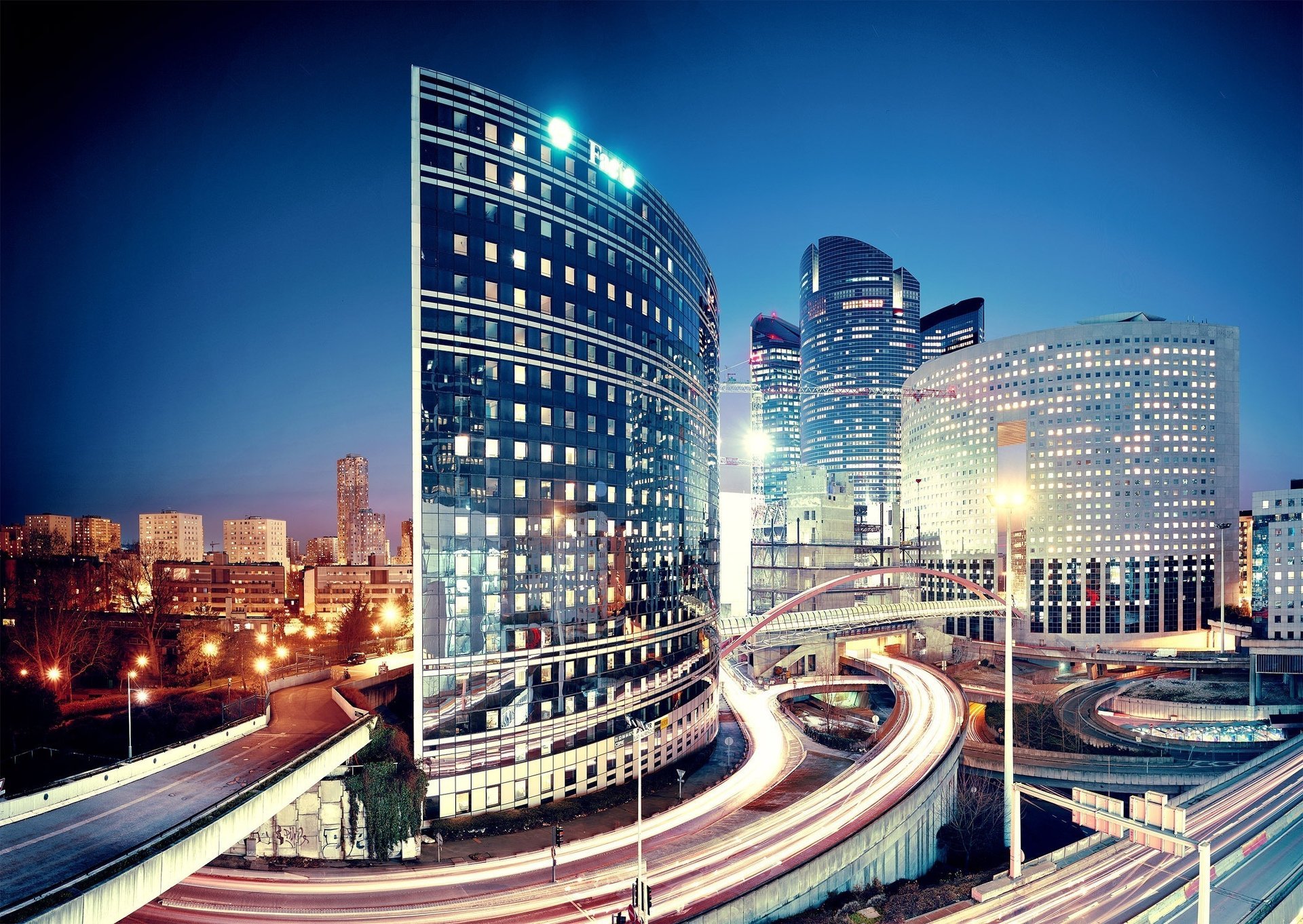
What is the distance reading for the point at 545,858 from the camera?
113 ft

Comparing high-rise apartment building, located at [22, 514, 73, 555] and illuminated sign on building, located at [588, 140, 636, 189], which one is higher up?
illuminated sign on building, located at [588, 140, 636, 189]

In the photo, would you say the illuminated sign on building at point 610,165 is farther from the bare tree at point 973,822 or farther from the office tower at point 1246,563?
the office tower at point 1246,563

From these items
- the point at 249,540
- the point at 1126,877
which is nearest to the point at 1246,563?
the point at 1126,877

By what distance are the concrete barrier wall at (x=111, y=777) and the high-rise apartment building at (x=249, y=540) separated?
176 meters

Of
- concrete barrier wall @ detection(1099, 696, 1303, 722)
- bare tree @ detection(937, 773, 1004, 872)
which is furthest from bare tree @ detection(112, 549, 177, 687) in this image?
concrete barrier wall @ detection(1099, 696, 1303, 722)

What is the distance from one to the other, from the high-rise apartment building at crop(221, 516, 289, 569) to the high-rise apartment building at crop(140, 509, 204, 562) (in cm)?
685

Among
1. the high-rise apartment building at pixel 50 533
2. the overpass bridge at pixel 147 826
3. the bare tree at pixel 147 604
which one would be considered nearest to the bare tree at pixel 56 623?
the bare tree at pixel 147 604

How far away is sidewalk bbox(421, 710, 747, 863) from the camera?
122 feet

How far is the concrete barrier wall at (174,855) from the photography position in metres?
20.2

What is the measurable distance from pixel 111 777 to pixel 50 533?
97.8 metres

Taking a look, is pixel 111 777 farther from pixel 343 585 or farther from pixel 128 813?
pixel 343 585

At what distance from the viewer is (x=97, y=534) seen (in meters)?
163

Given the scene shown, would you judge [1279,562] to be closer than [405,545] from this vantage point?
Yes

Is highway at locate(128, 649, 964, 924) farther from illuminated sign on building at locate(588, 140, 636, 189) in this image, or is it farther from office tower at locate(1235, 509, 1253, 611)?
office tower at locate(1235, 509, 1253, 611)
